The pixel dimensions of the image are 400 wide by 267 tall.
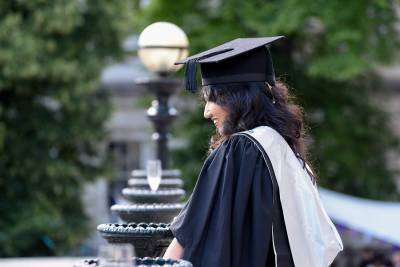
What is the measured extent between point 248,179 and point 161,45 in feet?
18.4

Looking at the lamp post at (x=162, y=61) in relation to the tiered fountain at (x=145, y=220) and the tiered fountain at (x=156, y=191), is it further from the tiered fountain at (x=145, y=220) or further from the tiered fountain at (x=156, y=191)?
the tiered fountain at (x=145, y=220)

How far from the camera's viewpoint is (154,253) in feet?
17.0

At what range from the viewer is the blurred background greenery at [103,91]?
1678 centimetres

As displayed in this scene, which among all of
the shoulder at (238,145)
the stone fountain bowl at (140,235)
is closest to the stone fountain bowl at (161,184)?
the stone fountain bowl at (140,235)

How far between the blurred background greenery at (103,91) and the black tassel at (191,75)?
1133 cm

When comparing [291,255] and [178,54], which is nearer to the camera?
[291,255]

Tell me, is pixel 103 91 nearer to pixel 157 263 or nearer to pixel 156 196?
pixel 156 196

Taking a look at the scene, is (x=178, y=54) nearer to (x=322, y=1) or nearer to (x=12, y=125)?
(x=322, y=1)

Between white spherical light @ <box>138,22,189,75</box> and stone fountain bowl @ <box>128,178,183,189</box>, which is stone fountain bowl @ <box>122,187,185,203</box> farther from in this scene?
white spherical light @ <box>138,22,189,75</box>

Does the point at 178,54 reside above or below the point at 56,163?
above

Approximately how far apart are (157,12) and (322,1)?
136 inches

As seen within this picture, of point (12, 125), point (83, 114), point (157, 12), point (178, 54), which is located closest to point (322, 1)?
point (157, 12)

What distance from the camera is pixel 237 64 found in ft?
15.5

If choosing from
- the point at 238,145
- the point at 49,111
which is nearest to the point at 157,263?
the point at 238,145
